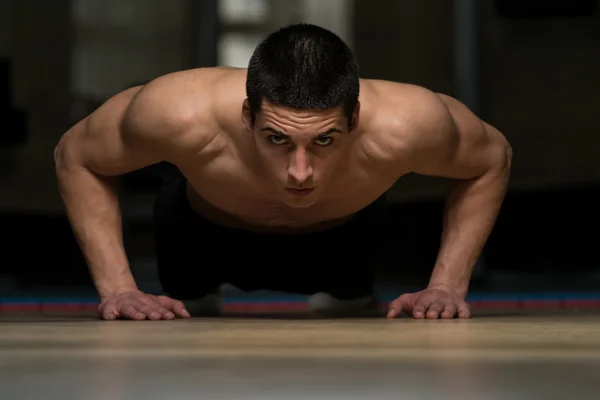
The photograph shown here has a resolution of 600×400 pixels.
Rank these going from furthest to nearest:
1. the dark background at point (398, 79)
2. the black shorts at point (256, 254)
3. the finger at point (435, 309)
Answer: the dark background at point (398, 79) → the black shorts at point (256, 254) → the finger at point (435, 309)

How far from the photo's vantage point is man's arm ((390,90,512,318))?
66.1 inches

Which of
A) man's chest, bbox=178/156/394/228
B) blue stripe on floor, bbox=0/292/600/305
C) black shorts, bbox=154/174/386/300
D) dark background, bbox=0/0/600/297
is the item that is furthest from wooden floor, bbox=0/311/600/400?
dark background, bbox=0/0/600/297

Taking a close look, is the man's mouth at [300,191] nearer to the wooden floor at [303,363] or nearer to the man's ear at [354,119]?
the man's ear at [354,119]

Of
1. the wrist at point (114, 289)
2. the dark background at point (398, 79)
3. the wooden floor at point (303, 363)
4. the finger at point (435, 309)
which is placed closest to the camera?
the wooden floor at point (303, 363)

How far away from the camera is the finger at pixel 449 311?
160cm

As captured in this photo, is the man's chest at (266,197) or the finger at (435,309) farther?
the man's chest at (266,197)

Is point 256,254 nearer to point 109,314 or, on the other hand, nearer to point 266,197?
point 266,197

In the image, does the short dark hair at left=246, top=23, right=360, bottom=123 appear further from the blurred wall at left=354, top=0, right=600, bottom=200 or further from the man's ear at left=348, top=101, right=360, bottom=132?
the blurred wall at left=354, top=0, right=600, bottom=200

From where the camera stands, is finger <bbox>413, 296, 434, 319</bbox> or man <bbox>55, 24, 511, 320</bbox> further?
finger <bbox>413, 296, 434, 319</bbox>

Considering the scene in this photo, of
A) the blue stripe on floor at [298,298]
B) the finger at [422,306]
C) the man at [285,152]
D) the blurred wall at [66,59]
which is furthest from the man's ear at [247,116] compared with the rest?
the blurred wall at [66,59]

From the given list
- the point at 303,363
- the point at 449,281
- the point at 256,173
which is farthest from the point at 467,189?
the point at 303,363

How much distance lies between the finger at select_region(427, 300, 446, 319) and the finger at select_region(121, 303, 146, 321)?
43 cm

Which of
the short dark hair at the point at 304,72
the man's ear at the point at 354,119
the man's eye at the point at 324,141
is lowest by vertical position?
the man's eye at the point at 324,141

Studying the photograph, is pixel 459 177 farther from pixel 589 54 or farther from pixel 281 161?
pixel 589 54
